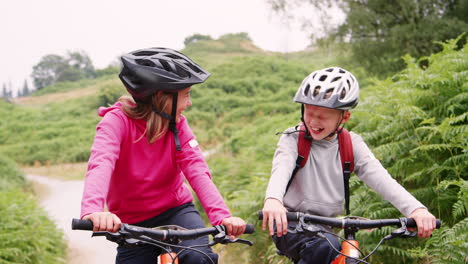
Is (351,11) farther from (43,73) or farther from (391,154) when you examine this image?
(43,73)

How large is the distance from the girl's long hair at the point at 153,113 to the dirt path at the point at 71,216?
21.7 ft

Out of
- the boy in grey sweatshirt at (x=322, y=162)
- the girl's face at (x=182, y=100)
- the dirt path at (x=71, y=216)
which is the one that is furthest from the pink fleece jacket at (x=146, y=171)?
the dirt path at (x=71, y=216)

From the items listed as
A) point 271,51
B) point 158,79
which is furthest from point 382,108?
point 271,51

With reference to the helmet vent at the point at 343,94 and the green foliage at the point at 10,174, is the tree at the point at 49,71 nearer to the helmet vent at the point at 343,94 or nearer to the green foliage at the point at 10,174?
the green foliage at the point at 10,174

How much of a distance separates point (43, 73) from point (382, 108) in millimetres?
51054

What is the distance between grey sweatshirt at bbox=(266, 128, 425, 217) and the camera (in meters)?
3.05

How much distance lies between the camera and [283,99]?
2491cm

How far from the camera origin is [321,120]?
10.2 ft

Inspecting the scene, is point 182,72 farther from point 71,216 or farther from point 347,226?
point 71,216

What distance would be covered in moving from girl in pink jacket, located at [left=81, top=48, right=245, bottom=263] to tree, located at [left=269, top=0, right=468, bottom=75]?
1057 cm

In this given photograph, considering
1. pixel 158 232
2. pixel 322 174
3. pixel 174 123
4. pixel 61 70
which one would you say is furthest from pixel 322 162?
pixel 61 70

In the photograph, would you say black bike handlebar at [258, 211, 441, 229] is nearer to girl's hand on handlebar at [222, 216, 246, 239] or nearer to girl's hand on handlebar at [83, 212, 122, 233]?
girl's hand on handlebar at [222, 216, 246, 239]

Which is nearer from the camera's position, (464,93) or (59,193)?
(464,93)

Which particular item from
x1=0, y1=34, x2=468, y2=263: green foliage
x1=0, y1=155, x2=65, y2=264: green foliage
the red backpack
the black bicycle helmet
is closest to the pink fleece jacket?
the black bicycle helmet
